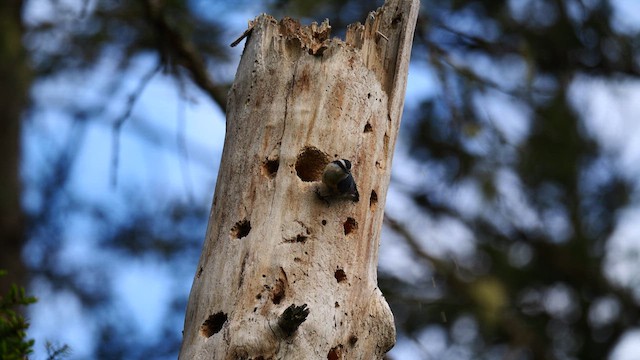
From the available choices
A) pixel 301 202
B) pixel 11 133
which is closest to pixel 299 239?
pixel 301 202

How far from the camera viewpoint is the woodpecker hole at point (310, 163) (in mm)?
2426

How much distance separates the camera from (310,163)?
2.45 meters

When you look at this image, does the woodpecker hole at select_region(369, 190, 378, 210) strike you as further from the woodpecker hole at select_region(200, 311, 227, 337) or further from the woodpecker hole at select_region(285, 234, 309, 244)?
the woodpecker hole at select_region(200, 311, 227, 337)

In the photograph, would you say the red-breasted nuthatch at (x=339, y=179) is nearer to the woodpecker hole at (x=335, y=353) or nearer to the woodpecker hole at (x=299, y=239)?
the woodpecker hole at (x=299, y=239)

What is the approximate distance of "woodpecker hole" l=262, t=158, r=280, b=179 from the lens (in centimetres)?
242

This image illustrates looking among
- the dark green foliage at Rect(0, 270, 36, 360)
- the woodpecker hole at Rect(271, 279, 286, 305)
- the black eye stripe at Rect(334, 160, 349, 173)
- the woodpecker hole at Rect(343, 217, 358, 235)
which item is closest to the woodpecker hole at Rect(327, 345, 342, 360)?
the woodpecker hole at Rect(271, 279, 286, 305)

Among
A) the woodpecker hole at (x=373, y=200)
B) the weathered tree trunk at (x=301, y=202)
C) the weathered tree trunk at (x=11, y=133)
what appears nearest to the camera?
the weathered tree trunk at (x=301, y=202)

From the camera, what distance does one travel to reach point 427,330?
572 centimetres

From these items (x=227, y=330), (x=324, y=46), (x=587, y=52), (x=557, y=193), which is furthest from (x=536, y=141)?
(x=227, y=330)

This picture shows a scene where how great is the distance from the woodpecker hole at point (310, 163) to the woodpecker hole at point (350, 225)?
0.13 meters

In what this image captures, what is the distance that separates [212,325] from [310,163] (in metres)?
0.49

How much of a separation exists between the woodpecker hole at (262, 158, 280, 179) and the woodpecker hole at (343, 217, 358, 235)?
0.74 feet

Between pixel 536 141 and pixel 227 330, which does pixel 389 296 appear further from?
pixel 227 330

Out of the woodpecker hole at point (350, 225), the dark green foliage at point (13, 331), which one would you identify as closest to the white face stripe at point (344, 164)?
the woodpecker hole at point (350, 225)
